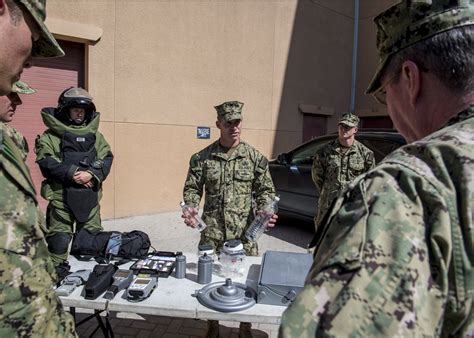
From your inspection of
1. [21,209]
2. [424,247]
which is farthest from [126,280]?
[424,247]

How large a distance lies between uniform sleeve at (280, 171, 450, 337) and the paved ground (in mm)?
2537

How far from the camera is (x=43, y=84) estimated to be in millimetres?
5590

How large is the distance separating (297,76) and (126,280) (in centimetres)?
751

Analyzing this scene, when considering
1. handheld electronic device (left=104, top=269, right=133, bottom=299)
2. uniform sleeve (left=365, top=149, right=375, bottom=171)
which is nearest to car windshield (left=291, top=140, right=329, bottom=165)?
uniform sleeve (left=365, top=149, right=375, bottom=171)

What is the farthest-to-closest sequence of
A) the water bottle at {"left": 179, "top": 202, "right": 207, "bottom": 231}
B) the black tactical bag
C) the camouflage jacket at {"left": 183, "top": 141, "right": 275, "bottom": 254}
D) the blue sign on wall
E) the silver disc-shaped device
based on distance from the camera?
1. the blue sign on wall
2. the camouflage jacket at {"left": 183, "top": 141, "right": 275, "bottom": 254}
3. the water bottle at {"left": 179, "top": 202, "right": 207, "bottom": 231}
4. the black tactical bag
5. the silver disc-shaped device

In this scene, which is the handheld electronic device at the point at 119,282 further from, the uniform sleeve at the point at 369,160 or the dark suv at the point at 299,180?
the dark suv at the point at 299,180

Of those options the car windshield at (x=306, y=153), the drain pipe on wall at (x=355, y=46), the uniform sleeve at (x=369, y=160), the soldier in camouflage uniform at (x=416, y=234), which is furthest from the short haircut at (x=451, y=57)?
the drain pipe on wall at (x=355, y=46)

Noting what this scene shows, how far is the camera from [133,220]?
6.28 m

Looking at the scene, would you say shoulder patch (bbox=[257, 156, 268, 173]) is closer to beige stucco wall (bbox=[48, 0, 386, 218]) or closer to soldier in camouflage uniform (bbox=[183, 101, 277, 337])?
soldier in camouflage uniform (bbox=[183, 101, 277, 337])

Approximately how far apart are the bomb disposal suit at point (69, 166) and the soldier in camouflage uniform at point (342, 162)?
8.32 feet

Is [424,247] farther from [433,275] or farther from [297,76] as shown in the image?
[297,76]

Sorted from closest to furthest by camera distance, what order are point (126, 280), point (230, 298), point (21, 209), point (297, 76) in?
point (21, 209)
point (230, 298)
point (126, 280)
point (297, 76)

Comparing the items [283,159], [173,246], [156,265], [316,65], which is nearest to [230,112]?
[156,265]

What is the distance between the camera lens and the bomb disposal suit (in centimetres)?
337
